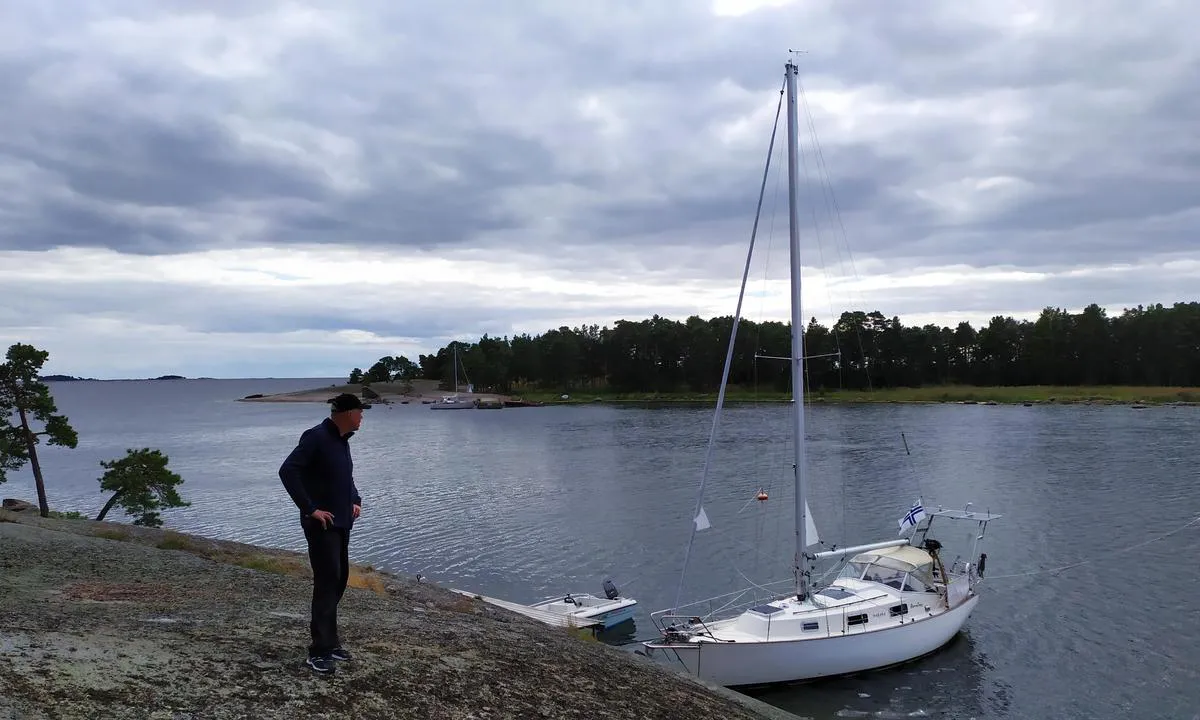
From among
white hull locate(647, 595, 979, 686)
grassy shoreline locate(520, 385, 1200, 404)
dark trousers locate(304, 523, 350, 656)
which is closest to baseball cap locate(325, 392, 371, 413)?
dark trousers locate(304, 523, 350, 656)

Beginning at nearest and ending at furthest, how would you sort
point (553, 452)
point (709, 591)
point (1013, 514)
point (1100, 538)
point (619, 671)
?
point (619, 671) < point (709, 591) < point (1100, 538) < point (1013, 514) < point (553, 452)

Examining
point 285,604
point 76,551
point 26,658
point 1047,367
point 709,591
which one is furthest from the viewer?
point 1047,367

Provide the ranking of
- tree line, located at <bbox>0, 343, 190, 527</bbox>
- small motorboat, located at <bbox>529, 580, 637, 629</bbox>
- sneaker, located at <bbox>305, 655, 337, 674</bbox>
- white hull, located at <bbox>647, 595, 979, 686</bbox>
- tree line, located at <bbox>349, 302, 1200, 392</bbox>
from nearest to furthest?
sneaker, located at <bbox>305, 655, 337, 674</bbox>
white hull, located at <bbox>647, 595, 979, 686</bbox>
small motorboat, located at <bbox>529, 580, 637, 629</bbox>
tree line, located at <bbox>0, 343, 190, 527</bbox>
tree line, located at <bbox>349, 302, 1200, 392</bbox>

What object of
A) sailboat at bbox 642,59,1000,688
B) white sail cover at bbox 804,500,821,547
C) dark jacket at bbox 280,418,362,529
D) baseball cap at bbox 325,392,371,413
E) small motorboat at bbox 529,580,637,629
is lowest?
small motorboat at bbox 529,580,637,629

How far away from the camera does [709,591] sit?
29.2 meters

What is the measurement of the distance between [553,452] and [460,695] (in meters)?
72.1

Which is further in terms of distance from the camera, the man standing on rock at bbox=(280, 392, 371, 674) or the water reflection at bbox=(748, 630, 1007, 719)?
the water reflection at bbox=(748, 630, 1007, 719)

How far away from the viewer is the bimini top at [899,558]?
22.9 metres

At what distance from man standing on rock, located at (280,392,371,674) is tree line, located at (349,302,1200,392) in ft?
448

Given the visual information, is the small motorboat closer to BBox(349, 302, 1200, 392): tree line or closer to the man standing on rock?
the man standing on rock

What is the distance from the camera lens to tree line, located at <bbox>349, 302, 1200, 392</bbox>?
497ft

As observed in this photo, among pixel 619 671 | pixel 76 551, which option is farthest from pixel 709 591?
pixel 76 551

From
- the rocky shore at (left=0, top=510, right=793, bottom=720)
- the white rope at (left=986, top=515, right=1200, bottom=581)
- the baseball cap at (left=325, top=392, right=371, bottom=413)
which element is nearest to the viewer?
the rocky shore at (left=0, top=510, right=793, bottom=720)

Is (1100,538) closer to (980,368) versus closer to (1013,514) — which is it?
(1013,514)
